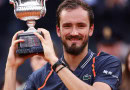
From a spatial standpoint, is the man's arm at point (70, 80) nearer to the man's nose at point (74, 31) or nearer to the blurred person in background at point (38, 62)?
the man's nose at point (74, 31)

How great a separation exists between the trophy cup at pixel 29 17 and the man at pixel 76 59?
0.10 meters

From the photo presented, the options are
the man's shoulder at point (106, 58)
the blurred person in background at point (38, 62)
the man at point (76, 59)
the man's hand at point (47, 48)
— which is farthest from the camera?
the blurred person in background at point (38, 62)

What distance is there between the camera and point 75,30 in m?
4.18

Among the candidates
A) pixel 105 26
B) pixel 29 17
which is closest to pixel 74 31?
pixel 29 17

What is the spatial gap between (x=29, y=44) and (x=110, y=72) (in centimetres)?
88

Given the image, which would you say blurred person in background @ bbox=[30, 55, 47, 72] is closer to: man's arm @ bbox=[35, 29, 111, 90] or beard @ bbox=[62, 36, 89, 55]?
beard @ bbox=[62, 36, 89, 55]

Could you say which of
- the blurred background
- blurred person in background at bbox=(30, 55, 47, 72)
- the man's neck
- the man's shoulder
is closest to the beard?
the man's neck

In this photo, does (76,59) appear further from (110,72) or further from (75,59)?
(110,72)

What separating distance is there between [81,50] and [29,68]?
14.2ft

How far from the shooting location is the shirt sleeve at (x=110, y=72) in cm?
418

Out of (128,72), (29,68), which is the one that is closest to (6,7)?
(29,68)

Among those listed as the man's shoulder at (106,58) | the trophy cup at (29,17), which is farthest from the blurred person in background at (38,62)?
the man's shoulder at (106,58)

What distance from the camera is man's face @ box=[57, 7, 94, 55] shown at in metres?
4.19

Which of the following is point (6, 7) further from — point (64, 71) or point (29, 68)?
point (64, 71)
